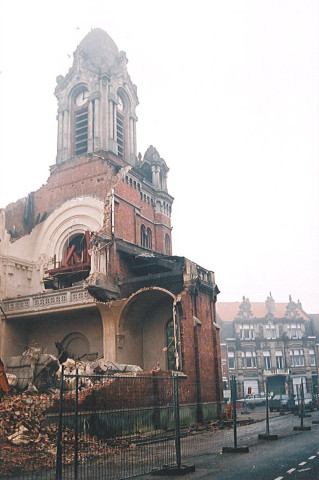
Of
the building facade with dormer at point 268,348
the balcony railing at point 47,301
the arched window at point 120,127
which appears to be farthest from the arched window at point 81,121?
the building facade with dormer at point 268,348

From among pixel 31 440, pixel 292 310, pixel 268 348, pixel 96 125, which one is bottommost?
pixel 31 440

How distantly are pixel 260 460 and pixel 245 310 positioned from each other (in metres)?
58.2

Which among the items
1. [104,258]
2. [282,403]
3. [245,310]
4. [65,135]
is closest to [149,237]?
[104,258]

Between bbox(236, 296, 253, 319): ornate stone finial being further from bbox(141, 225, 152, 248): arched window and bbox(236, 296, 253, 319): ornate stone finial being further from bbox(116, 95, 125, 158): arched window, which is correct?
bbox(116, 95, 125, 158): arched window

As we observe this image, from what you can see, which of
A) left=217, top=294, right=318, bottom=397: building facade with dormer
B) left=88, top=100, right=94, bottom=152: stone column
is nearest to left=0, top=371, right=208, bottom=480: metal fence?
left=88, top=100, right=94, bottom=152: stone column

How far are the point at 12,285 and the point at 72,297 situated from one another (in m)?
6.57

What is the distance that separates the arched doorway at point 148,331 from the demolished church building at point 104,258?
0.20ft

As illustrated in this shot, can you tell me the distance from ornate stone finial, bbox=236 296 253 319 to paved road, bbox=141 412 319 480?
50750mm

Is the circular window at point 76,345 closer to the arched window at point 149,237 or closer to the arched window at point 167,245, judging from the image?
the arched window at point 149,237

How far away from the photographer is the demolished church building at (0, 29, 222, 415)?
85.7 ft

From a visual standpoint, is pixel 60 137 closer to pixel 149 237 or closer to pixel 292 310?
pixel 149 237

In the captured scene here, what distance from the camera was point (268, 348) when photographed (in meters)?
66.2

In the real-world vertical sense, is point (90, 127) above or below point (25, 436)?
above

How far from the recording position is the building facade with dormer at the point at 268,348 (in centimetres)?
6375
